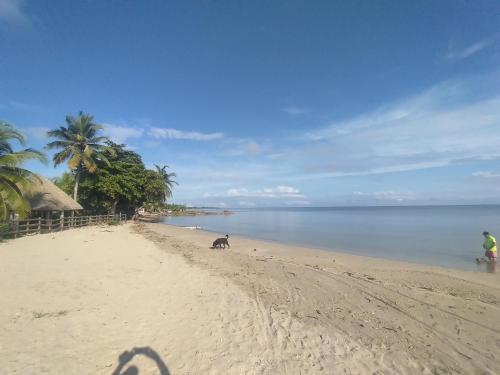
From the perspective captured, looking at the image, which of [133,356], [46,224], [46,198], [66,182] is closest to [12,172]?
[46,224]

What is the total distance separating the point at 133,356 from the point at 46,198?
846 inches

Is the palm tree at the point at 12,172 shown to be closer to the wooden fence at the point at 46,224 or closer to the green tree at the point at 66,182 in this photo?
the wooden fence at the point at 46,224

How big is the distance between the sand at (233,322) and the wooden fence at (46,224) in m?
8.24

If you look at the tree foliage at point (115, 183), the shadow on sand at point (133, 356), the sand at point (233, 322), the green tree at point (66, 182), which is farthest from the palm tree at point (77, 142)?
the shadow on sand at point (133, 356)

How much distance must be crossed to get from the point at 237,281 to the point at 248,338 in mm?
3557

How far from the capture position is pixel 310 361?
407 centimetres

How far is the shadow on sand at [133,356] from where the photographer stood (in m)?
3.66

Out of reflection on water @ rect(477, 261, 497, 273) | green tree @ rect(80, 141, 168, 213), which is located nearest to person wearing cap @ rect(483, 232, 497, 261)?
reflection on water @ rect(477, 261, 497, 273)

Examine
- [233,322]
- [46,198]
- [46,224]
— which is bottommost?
[233,322]

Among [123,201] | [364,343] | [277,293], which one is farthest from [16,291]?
[123,201]

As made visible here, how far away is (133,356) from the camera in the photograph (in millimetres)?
3986

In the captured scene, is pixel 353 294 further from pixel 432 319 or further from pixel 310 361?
pixel 310 361

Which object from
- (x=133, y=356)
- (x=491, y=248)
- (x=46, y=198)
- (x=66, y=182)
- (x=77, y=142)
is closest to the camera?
(x=133, y=356)

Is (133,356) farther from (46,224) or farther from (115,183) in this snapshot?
(115,183)
